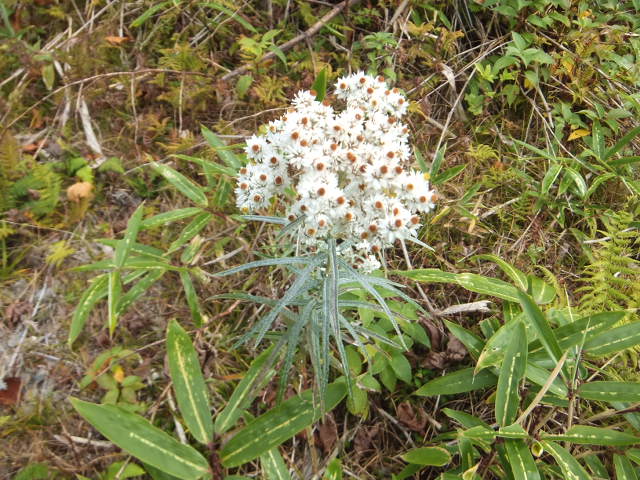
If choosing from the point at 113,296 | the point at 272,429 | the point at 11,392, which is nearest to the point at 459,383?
the point at 272,429

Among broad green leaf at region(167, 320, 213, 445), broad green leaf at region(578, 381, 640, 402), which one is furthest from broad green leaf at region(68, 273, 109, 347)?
broad green leaf at region(578, 381, 640, 402)

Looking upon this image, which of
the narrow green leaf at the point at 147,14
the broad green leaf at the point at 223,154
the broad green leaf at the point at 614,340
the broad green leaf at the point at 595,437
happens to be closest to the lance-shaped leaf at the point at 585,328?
the broad green leaf at the point at 614,340

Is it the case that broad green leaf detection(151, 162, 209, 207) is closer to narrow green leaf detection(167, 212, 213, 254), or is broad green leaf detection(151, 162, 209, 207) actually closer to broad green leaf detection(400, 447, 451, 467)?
narrow green leaf detection(167, 212, 213, 254)

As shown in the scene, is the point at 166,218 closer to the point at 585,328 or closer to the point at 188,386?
the point at 188,386

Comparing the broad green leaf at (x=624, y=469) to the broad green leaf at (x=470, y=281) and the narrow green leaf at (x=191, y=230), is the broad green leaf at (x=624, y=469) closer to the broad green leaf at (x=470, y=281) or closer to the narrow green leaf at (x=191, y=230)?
the broad green leaf at (x=470, y=281)

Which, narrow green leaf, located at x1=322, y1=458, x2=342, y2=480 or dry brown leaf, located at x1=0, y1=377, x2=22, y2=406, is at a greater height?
narrow green leaf, located at x1=322, y1=458, x2=342, y2=480

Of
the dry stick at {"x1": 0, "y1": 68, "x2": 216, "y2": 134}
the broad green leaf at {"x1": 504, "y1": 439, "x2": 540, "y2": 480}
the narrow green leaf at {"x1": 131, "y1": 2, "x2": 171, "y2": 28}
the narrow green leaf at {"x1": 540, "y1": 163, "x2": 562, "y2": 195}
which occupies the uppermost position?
the narrow green leaf at {"x1": 131, "y1": 2, "x2": 171, "y2": 28}

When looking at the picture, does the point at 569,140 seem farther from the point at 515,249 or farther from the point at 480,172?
the point at 515,249
